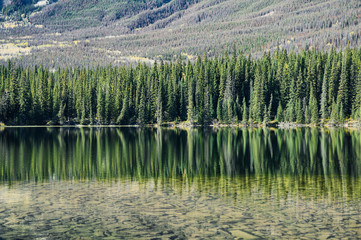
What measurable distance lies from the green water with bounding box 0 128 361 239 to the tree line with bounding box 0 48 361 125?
9106 centimetres

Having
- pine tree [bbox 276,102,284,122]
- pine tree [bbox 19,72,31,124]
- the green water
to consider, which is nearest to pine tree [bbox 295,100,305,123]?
pine tree [bbox 276,102,284,122]

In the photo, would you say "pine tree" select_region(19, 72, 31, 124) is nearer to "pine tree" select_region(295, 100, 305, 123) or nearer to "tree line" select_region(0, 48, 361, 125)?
"tree line" select_region(0, 48, 361, 125)

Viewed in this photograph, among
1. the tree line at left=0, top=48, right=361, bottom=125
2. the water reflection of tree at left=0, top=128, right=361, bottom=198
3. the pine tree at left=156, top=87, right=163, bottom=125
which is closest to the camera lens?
the water reflection of tree at left=0, top=128, right=361, bottom=198

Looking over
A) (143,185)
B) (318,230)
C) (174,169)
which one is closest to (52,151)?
(174,169)

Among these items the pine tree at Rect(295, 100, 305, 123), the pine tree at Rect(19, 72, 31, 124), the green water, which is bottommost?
the green water

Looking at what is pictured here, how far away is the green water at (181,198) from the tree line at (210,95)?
91.1 meters

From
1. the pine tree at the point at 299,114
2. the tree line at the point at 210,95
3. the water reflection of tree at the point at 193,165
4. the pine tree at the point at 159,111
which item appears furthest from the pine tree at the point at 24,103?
the water reflection of tree at the point at 193,165

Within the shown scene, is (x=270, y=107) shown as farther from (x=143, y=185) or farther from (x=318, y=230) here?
(x=318, y=230)

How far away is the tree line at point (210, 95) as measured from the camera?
129m

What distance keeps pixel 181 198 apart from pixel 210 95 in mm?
116496

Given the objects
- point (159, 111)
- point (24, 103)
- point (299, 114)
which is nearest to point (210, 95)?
point (159, 111)

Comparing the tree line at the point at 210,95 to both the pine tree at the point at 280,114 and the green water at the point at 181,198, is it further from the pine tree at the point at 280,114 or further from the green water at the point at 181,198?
the green water at the point at 181,198

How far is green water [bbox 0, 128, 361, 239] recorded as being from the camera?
1706 centimetres

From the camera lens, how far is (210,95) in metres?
138
